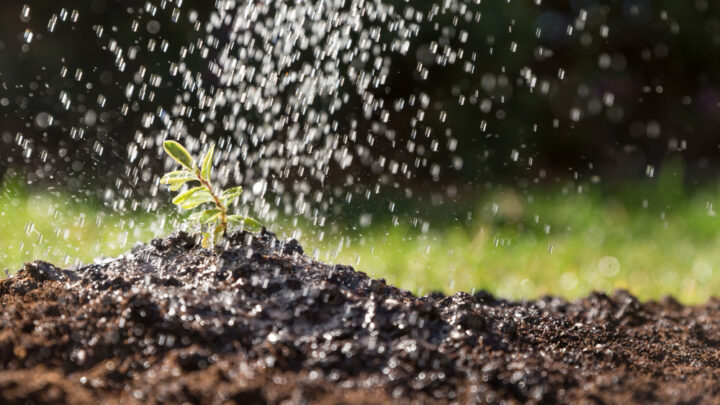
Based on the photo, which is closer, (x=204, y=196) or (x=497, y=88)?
(x=204, y=196)

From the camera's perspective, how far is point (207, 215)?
208 centimetres

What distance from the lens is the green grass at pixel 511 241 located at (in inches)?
142

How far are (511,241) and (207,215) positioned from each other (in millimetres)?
2767

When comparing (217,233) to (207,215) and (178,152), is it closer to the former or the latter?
(207,215)

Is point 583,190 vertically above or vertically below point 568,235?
above

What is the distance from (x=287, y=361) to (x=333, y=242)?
3.05m

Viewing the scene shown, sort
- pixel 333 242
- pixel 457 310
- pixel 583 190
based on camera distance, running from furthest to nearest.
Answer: pixel 583 190, pixel 333 242, pixel 457 310

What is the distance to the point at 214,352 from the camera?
144 cm

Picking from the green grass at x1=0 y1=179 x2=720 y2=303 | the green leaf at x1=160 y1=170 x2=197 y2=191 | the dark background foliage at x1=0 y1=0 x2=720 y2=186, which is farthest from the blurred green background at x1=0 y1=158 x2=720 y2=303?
the green leaf at x1=160 y1=170 x2=197 y2=191

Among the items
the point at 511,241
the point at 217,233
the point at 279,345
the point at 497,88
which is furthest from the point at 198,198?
the point at 497,88

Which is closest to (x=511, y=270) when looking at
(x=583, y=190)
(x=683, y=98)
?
(x=583, y=190)

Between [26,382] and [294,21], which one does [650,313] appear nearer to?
[26,382]

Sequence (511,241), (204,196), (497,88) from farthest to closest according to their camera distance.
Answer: (497,88)
(511,241)
(204,196)

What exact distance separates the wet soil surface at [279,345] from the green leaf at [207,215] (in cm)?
9
